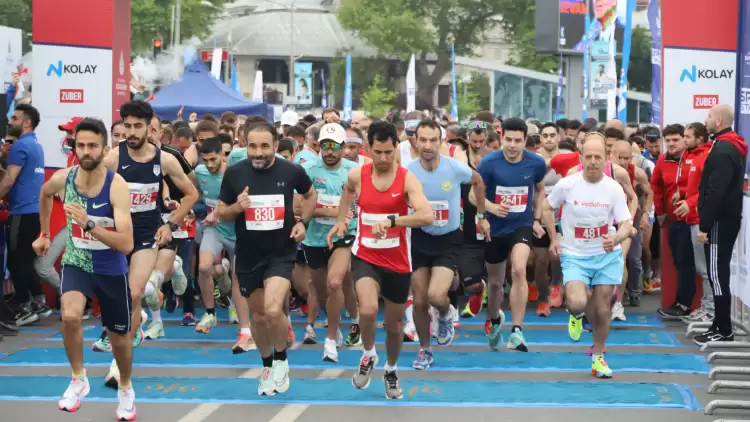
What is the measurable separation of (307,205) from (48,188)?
2052mm

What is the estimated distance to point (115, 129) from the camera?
45.9ft

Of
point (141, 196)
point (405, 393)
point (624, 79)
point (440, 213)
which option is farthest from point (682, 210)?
point (624, 79)

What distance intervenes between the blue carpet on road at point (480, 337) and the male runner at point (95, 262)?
14.6ft

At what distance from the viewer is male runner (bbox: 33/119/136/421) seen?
8898 mm

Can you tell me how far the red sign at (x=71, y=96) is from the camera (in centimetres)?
1580

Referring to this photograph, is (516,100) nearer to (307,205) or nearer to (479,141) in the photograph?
(479,141)

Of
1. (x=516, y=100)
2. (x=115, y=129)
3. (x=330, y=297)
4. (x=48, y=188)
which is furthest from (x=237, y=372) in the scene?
(x=516, y=100)

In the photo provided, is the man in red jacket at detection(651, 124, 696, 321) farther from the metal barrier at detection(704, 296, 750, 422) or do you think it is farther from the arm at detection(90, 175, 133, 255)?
the arm at detection(90, 175, 133, 255)

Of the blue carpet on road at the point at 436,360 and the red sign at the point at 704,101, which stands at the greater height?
the red sign at the point at 704,101

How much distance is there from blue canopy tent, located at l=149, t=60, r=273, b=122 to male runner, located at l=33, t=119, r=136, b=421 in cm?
2167

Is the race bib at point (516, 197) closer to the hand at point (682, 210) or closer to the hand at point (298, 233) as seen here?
the hand at point (682, 210)

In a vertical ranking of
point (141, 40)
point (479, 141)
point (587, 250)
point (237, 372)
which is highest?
point (141, 40)

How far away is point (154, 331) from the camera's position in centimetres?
1374

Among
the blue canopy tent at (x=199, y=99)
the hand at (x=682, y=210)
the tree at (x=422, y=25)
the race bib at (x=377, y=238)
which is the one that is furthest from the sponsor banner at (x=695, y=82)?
the tree at (x=422, y=25)
